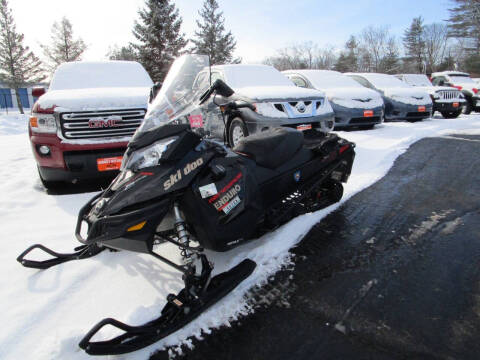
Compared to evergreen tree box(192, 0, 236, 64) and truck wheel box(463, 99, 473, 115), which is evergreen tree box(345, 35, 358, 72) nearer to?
evergreen tree box(192, 0, 236, 64)

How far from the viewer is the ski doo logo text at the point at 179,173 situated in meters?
1.95

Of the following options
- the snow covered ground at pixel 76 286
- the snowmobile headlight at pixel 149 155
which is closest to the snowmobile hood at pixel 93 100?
the snow covered ground at pixel 76 286

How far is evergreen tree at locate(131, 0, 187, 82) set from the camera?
83.2 ft

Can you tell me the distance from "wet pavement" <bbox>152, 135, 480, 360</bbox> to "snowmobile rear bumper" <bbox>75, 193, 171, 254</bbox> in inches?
24.7

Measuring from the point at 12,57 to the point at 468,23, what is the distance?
2052 inches

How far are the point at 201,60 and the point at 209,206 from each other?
3.78ft

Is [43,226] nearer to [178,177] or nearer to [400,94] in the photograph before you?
[178,177]

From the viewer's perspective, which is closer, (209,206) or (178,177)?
(178,177)

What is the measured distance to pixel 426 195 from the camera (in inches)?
155

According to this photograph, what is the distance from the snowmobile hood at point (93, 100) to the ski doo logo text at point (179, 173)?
2639 mm

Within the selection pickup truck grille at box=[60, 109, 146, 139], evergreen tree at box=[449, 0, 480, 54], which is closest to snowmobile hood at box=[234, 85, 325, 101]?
pickup truck grille at box=[60, 109, 146, 139]

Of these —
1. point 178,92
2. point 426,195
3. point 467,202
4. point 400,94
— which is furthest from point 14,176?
point 400,94

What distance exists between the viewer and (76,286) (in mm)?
2318

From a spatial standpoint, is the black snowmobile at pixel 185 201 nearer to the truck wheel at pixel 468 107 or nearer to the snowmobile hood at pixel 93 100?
the snowmobile hood at pixel 93 100
